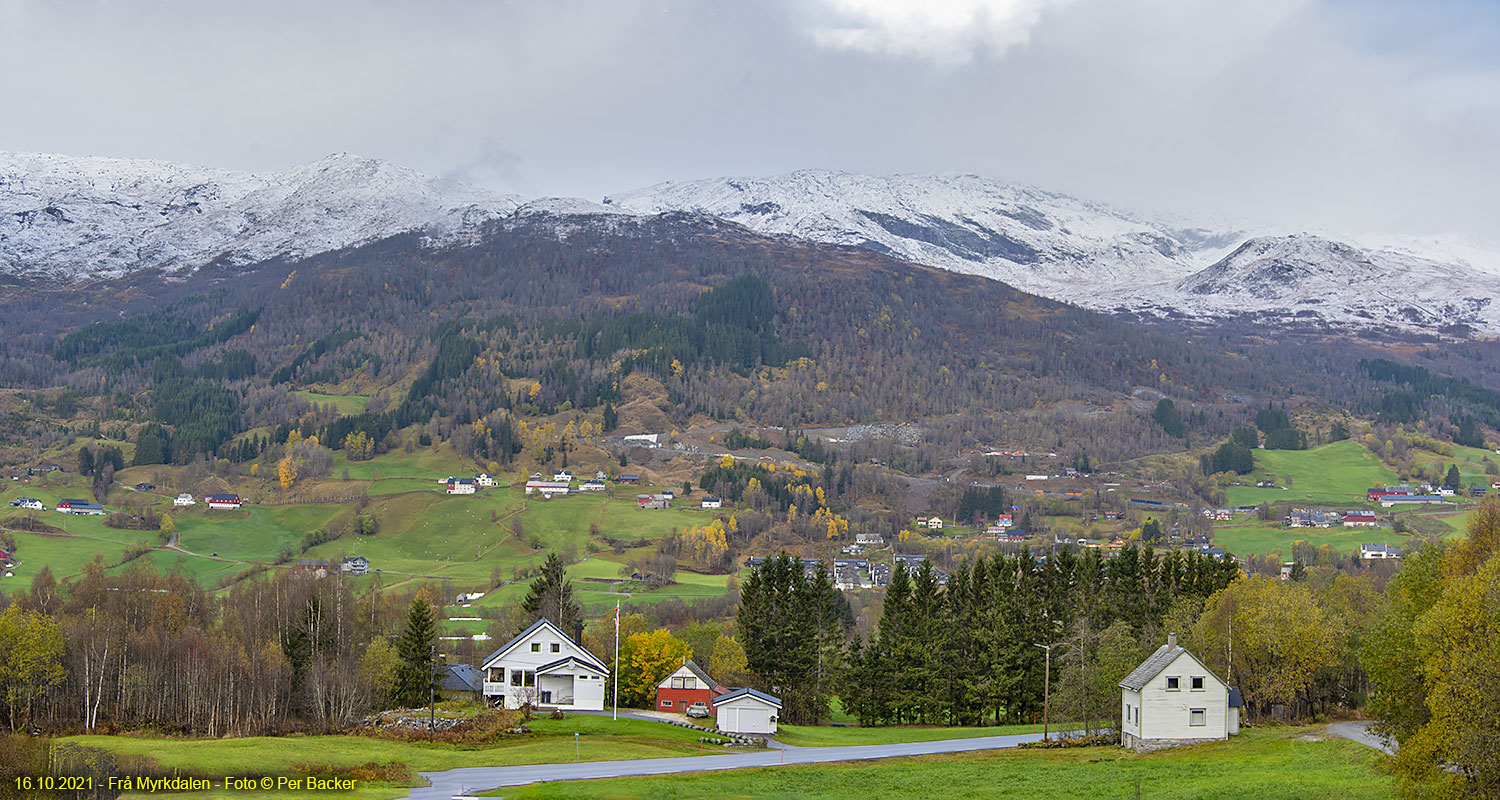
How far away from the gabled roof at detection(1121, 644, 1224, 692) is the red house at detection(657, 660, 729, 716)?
28.8 m

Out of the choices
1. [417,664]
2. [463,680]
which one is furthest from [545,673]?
[463,680]

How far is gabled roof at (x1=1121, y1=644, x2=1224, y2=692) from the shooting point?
6806 cm

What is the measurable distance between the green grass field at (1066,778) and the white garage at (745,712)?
16.8m

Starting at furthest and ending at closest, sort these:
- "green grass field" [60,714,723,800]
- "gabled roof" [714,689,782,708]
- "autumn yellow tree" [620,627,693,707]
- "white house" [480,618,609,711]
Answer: "autumn yellow tree" [620,627,693,707]
"white house" [480,618,609,711]
"gabled roof" [714,689,782,708]
"green grass field" [60,714,723,800]

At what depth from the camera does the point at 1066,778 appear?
182 feet

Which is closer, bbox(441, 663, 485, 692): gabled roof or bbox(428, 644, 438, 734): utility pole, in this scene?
bbox(428, 644, 438, 734): utility pole

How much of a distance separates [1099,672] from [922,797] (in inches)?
1198

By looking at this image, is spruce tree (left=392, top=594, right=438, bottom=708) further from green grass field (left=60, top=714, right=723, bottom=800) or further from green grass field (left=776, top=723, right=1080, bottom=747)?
green grass field (left=776, top=723, right=1080, bottom=747)

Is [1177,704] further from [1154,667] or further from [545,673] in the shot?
[545,673]

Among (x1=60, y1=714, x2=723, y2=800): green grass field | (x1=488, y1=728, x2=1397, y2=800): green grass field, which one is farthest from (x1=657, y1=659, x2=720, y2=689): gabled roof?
(x1=488, y1=728, x2=1397, y2=800): green grass field

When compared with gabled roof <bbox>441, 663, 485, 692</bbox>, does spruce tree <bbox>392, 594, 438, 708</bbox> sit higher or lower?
higher

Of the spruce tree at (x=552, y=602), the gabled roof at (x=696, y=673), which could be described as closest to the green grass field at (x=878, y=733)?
the gabled roof at (x=696, y=673)

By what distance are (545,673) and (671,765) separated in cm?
2766

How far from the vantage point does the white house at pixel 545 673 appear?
8750 cm
